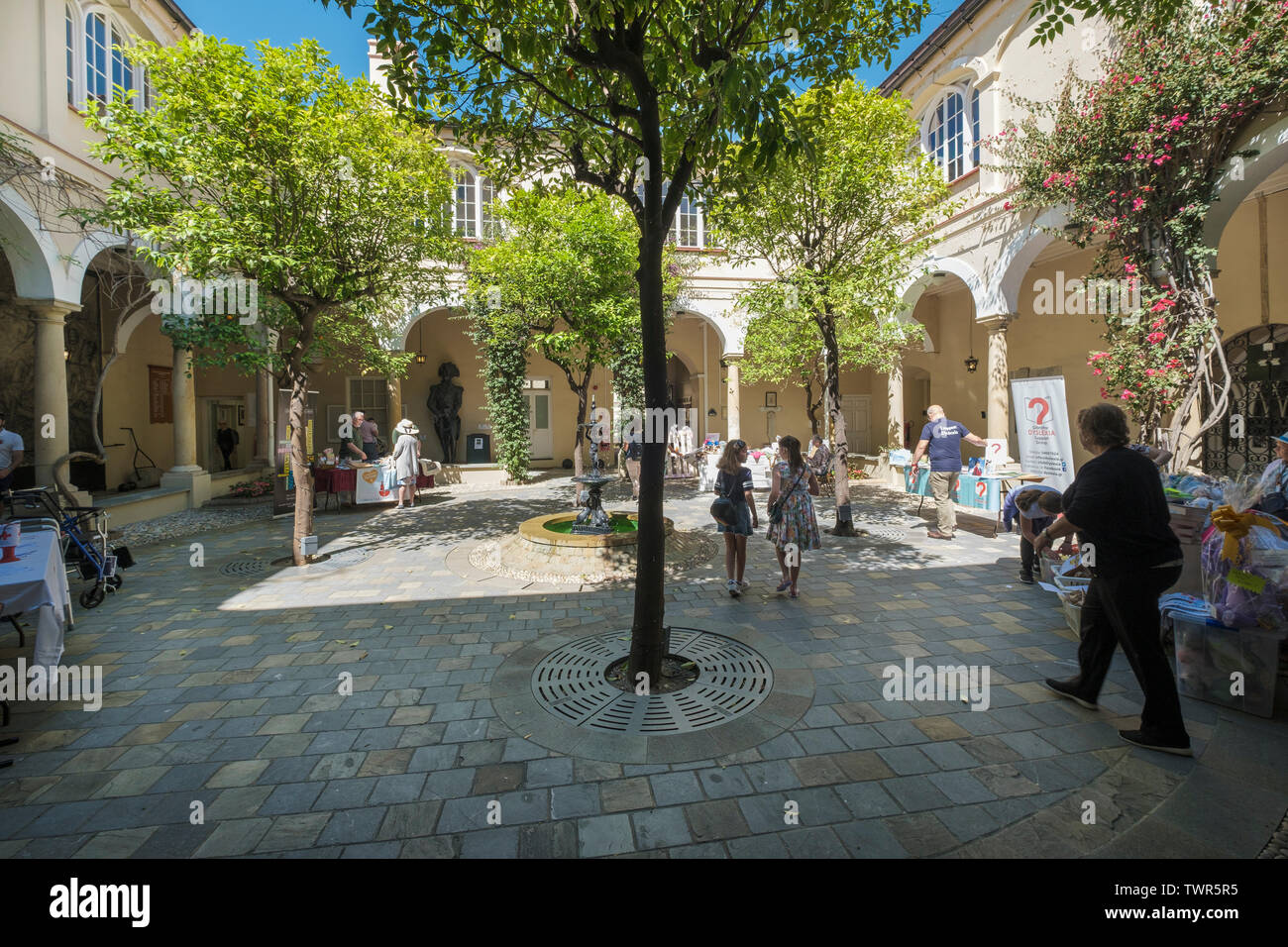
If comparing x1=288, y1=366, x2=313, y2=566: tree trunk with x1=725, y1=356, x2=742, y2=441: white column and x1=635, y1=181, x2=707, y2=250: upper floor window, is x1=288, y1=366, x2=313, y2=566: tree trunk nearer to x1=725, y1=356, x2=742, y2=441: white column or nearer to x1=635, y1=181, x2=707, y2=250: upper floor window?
x1=725, y1=356, x2=742, y2=441: white column

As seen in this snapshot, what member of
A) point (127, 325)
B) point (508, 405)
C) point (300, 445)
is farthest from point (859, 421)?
point (127, 325)

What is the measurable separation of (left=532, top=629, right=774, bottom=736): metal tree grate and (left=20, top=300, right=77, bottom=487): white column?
9.27 meters

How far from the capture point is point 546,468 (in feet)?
64.0

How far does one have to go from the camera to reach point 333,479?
11609mm

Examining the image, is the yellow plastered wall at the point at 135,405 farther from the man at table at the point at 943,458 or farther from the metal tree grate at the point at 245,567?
the man at table at the point at 943,458

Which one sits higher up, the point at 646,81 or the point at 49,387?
the point at 646,81

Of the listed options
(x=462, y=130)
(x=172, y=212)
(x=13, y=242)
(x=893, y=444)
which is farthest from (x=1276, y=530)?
(x=13, y=242)

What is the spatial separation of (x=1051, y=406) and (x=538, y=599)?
6.70m

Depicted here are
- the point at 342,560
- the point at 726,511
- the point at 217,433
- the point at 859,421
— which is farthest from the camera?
the point at 859,421

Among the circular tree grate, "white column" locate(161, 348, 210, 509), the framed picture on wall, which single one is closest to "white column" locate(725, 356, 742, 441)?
the circular tree grate

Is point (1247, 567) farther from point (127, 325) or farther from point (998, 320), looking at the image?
point (127, 325)

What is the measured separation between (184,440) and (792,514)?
12.5 metres

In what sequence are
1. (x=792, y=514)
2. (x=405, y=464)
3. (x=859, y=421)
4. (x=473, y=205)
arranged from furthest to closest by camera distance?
(x=859, y=421), (x=473, y=205), (x=405, y=464), (x=792, y=514)

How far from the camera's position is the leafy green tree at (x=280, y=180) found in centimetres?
635
